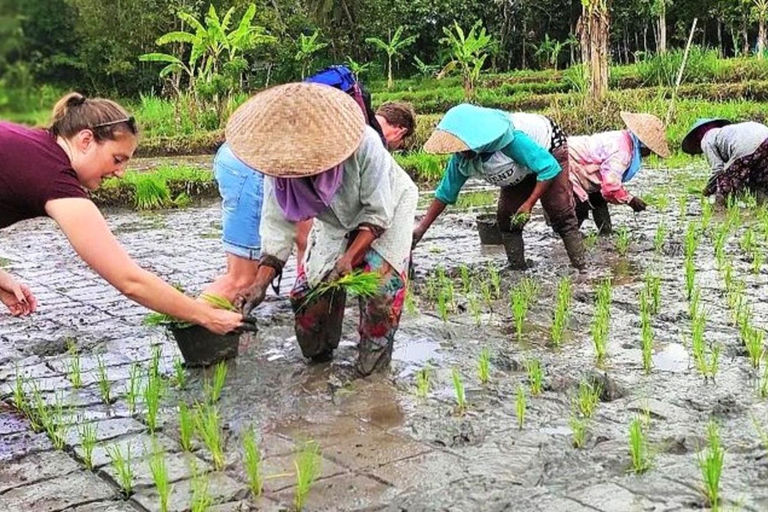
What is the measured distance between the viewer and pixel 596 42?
1367 cm

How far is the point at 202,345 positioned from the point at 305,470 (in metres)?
1.50

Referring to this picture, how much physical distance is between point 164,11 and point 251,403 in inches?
624

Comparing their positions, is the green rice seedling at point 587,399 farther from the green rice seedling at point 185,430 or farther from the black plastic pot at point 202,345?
the black plastic pot at point 202,345

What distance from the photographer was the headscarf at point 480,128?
5.11 m

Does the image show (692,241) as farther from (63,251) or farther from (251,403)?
(63,251)

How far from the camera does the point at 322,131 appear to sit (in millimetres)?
3316

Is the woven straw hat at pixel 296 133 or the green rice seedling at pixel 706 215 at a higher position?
the woven straw hat at pixel 296 133

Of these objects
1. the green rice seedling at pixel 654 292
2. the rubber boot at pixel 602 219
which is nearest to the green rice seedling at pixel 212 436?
the green rice seedling at pixel 654 292

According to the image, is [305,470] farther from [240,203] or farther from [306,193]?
[240,203]

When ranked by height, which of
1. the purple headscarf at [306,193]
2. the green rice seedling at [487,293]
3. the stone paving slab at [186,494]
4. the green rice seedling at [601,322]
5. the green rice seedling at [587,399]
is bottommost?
the green rice seedling at [487,293]

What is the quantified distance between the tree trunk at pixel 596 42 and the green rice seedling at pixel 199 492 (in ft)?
37.4

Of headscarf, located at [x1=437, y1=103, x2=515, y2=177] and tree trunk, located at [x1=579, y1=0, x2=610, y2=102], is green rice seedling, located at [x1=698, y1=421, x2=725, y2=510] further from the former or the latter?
tree trunk, located at [x1=579, y1=0, x2=610, y2=102]

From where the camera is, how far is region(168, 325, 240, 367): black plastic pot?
157 inches

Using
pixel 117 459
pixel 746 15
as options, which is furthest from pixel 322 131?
pixel 746 15
